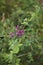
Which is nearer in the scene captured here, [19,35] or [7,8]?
[19,35]

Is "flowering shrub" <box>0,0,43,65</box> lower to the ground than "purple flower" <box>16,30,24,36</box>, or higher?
lower

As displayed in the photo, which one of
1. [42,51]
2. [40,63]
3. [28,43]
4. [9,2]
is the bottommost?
[40,63]

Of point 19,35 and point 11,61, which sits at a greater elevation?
point 19,35

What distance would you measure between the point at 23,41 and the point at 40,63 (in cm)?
37

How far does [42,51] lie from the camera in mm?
2145

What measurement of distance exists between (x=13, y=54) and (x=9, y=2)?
126 cm

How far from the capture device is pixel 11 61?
1829 mm

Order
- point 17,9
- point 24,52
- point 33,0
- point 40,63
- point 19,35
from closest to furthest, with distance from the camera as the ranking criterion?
point 19,35 < point 24,52 < point 40,63 < point 33,0 < point 17,9

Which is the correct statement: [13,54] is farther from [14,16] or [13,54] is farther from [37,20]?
[14,16]

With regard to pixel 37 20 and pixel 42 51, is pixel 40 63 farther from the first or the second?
pixel 37 20

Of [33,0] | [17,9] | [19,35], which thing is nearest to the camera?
[19,35]

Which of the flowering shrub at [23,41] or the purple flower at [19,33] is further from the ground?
the purple flower at [19,33]

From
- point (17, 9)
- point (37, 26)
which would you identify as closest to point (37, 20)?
point (37, 26)

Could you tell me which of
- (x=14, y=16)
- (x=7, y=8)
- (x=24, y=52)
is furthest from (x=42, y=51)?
(x=7, y=8)
